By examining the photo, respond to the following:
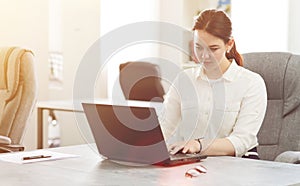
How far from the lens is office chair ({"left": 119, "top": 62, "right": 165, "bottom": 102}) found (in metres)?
3.81

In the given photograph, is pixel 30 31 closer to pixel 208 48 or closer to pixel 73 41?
pixel 73 41

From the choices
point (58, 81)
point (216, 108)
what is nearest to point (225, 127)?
point (216, 108)

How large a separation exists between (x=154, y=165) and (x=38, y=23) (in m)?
2.81

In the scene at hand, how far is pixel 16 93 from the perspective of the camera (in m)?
3.05

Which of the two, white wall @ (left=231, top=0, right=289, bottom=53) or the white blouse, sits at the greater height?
white wall @ (left=231, top=0, right=289, bottom=53)

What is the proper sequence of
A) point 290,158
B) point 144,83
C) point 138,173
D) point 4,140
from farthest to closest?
point 144,83 < point 4,140 < point 290,158 < point 138,173

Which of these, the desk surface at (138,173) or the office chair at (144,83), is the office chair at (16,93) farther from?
the desk surface at (138,173)

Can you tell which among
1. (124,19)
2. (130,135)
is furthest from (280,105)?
(124,19)

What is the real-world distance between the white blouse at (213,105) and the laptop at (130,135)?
0.41 m

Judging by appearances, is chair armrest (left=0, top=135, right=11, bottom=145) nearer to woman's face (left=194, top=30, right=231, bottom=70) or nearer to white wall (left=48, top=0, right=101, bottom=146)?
woman's face (left=194, top=30, right=231, bottom=70)

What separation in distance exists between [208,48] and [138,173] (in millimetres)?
788

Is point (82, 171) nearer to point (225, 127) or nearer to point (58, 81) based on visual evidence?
point (225, 127)

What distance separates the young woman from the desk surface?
1.26 ft

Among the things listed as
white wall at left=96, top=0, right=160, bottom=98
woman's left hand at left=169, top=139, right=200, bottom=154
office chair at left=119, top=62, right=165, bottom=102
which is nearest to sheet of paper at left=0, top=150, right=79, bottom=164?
woman's left hand at left=169, top=139, right=200, bottom=154
